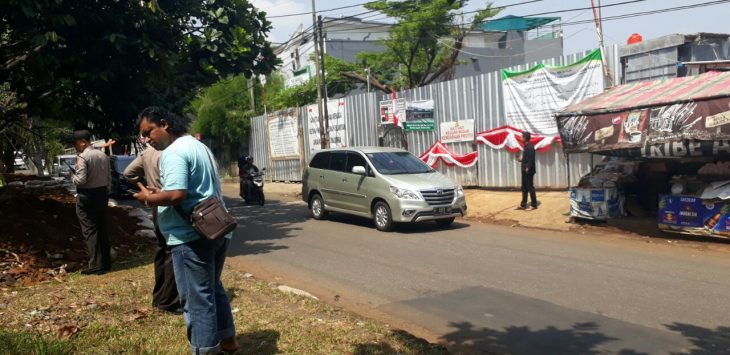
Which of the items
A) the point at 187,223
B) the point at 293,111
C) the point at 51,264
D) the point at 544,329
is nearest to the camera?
the point at 187,223

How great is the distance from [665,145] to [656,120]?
0.43 meters

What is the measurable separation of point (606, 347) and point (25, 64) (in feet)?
27.4

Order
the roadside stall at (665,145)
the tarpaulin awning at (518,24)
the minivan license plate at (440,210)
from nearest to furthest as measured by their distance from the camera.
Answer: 1. the roadside stall at (665,145)
2. the minivan license plate at (440,210)
3. the tarpaulin awning at (518,24)

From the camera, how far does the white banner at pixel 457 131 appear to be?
16.0 meters

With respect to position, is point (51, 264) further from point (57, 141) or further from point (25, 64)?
point (57, 141)

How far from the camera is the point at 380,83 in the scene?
3066 cm

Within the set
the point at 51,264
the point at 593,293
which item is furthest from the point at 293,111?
the point at 593,293

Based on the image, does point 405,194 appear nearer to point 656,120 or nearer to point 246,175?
point 656,120

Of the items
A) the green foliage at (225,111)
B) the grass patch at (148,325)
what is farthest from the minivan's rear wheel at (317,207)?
the green foliage at (225,111)

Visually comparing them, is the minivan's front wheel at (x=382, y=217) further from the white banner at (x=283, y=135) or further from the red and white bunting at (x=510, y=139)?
the white banner at (x=283, y=135)

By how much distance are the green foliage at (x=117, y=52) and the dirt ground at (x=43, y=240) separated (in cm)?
188

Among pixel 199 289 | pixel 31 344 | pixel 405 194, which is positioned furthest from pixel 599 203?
pixel 31 344

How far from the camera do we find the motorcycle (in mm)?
17578

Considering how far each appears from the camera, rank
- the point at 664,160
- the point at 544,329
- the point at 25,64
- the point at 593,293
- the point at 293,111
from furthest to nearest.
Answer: the point at 293,111, the point at 664,160, the point at 25,64, the point at 593,293, the point at 544,329
